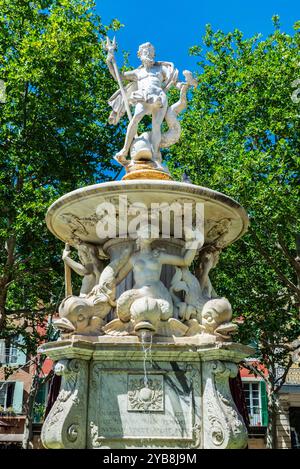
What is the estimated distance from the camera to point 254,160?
15.2m

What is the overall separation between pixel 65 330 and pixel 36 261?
8760mm

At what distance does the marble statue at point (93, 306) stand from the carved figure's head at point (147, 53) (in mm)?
2918

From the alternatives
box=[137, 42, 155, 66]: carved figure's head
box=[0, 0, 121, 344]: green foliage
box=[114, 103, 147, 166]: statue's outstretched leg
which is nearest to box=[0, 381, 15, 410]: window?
box=[0, 0, 121, 344]: green foliage

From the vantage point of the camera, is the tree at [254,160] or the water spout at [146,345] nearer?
the water spout at [146,345]

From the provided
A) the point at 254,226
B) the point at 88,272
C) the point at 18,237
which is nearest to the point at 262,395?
the point at 254,226

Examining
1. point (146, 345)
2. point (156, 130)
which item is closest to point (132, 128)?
point (156, 130)

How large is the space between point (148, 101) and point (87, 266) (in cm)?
244

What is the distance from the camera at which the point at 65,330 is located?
6703mm

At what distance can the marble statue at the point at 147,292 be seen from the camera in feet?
21.9

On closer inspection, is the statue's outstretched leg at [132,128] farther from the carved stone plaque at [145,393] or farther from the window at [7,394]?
the window at [7,394]

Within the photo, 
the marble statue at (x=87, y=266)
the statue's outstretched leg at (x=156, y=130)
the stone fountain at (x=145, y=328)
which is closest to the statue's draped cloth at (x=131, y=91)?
the statue's outstretched leg at (x=156, y=130)

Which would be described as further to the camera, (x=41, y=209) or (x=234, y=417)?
(x=41, y=209)

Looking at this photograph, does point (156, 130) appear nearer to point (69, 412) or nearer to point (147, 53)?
point (147, 53)
